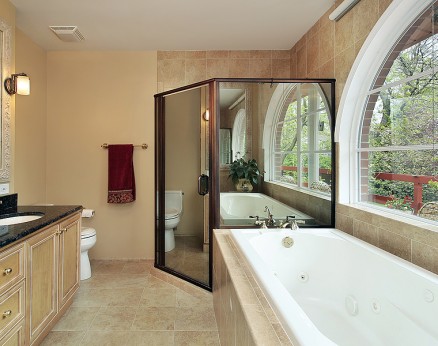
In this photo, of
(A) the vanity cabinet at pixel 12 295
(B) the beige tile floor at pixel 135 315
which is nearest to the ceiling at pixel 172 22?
(A) the vanity cabinet at pixel 12 295

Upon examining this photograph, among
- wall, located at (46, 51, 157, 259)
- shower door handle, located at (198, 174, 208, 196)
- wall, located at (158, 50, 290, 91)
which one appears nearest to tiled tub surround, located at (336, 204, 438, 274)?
shower door handle, located at (198, 174, 208, 196)

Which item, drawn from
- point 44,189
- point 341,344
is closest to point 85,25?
point 44,189

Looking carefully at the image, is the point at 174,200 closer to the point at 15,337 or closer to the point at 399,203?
the point at 15,337

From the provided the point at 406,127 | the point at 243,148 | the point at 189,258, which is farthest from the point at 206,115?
the point at 406,127

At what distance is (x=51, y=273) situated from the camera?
1.86 meters

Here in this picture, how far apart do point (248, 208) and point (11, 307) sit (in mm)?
1711

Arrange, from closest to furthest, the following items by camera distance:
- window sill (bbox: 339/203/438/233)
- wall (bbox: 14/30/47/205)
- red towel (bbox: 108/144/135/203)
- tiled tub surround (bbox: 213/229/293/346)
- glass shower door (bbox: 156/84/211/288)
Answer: tiled tub surround (bbox: 213/229/293/346) → window sill (bbox: 339/203/438/233) → glass shower door (bbox: 156/84/211/288) → wall (bbox: 14/30/47/205) → red towel (bbox: 108/144/135/203)

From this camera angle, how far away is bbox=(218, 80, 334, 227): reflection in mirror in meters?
2.38

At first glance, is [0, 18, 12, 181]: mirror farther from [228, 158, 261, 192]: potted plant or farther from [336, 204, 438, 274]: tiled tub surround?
[336, 204, 438, 274]: tiled tub surround

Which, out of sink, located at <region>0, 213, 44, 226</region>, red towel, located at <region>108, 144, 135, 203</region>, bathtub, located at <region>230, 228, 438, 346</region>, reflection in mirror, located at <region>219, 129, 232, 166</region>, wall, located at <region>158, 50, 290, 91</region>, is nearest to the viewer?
bathtub, located at <region>230, 228, 438, 346</region>

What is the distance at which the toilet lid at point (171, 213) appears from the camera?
2786 mm

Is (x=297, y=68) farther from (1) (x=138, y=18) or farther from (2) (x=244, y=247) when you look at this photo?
(2) (x=244, y=247)

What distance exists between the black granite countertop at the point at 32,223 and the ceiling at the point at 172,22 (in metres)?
1.66

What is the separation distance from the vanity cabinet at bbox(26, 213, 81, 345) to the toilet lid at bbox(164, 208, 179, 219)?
85cm
